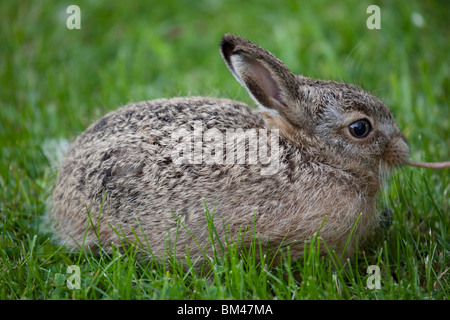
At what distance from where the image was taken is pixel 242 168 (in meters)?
3.88

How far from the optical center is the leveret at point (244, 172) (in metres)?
3.86

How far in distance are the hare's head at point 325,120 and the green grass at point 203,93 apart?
1.70ft

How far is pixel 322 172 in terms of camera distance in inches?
159

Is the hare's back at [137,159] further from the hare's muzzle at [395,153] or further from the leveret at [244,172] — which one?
the hare's muzzle at [395,153]

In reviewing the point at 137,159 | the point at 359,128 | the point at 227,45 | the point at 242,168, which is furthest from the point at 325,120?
the point at 137,159

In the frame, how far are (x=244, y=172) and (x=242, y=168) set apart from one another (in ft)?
0.10

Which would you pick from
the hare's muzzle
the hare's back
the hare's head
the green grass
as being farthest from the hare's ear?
the green grass

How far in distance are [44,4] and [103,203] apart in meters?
4.76

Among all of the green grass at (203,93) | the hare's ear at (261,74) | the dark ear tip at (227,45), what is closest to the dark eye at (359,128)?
the hare's ear at (261,74)

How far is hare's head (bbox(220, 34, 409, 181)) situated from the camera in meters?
4.06

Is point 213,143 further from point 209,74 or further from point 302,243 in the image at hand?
point 209,74

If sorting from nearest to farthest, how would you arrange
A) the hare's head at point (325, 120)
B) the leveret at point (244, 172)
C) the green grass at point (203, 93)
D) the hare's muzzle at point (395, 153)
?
the green grass at point (203, 93) < the leveret at point (244, 172) < the hare's head at point (325, 120) < the hare's muzzle at point (395, 153)

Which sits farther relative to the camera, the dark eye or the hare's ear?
the dark eye

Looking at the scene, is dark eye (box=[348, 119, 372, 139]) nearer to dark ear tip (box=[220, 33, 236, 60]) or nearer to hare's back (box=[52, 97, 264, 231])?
hare's back (box=[52, 97, 264, 231])
